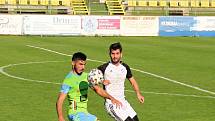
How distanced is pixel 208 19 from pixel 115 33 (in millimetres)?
8194

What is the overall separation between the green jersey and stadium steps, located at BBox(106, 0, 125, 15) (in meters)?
46.4

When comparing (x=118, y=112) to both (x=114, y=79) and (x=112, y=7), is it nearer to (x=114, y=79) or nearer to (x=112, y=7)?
(x=114, y=79)

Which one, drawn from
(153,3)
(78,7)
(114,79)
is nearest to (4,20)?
(78,7)

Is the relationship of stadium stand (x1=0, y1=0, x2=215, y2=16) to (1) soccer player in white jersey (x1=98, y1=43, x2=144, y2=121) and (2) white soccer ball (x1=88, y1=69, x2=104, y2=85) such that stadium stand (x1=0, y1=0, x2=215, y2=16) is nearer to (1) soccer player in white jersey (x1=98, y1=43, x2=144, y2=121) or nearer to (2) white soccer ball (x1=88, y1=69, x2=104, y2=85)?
(1) soccer player in white jersey (x1=98, y1=43, x2=144, y2=121)

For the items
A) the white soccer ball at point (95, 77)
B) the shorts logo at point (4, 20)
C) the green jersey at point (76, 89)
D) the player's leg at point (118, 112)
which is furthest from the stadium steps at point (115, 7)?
the green jersey at point (76, 89)

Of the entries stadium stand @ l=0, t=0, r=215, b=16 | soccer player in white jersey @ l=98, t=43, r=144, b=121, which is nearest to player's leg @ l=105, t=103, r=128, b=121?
soccer player in white jersey @ l=98, t=43, r=144, b=121

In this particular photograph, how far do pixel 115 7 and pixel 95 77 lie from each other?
4992 cm

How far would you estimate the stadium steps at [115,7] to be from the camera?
56.5 metres

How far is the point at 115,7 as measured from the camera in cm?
5838

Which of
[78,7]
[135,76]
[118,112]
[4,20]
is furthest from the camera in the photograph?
[78,7]

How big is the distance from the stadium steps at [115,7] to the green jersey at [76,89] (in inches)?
1826

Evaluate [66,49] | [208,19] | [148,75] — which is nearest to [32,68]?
[148,75]

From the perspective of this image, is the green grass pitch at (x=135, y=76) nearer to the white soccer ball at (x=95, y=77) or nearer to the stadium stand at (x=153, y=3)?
the white soccer ball at (x=95, y=77)

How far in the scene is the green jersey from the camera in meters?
8.72
